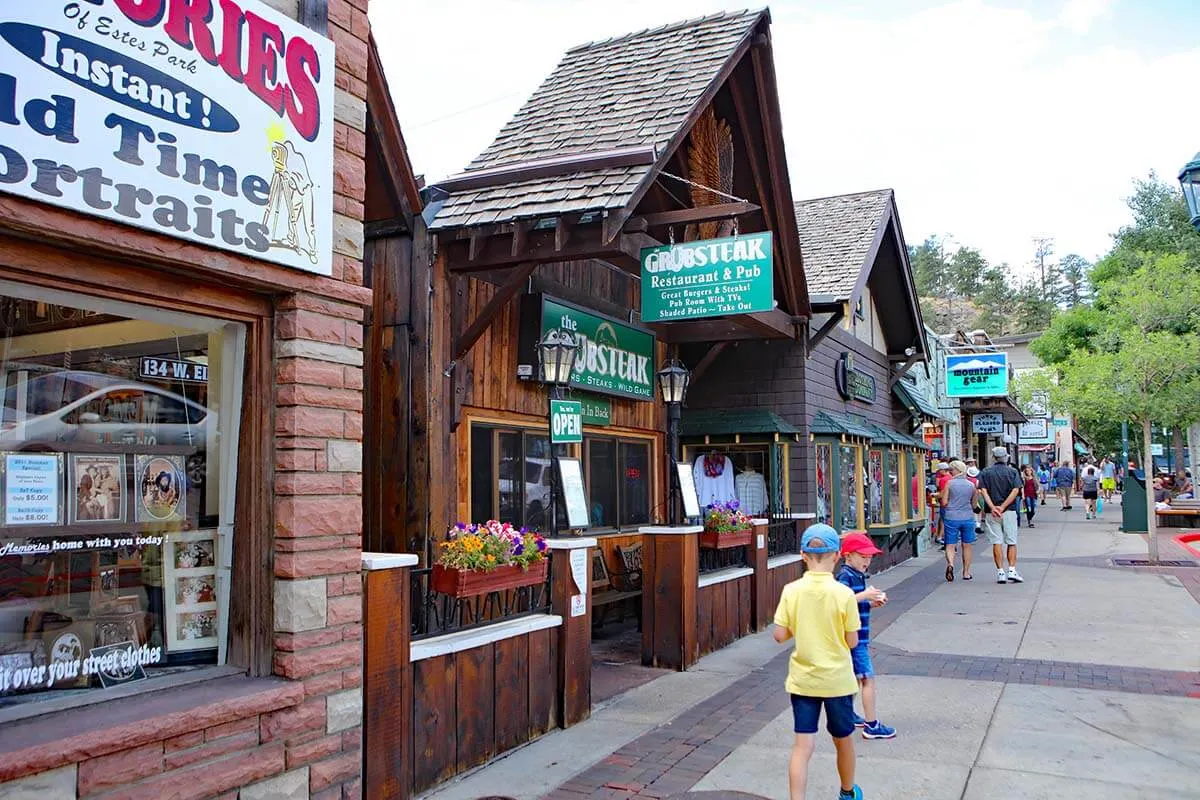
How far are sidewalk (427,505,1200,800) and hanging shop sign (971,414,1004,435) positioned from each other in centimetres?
1963

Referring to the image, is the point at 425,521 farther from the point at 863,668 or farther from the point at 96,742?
the point at 96,742

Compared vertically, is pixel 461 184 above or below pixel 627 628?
above

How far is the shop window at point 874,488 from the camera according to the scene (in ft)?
53.7

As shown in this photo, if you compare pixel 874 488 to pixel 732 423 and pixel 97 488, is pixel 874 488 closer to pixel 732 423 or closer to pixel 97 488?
pixel 732 423

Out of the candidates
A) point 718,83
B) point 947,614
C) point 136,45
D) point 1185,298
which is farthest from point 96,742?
point 1185,298

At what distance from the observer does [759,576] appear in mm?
10500

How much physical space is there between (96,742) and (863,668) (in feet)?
13.6

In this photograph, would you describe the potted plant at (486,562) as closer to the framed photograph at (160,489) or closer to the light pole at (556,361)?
the framed photograph at (160,489)

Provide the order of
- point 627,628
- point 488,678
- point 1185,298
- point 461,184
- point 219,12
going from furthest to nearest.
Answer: point 1185,298, point 627,628, point 461,184, point 488,678, point 219,12

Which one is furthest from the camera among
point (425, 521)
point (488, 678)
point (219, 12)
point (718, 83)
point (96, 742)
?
point (718, 83)

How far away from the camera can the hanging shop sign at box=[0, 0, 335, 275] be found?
3.41 m

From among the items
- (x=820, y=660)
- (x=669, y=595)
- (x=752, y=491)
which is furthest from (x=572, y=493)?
(x=752, y=491)

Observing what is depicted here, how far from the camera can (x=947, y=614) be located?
1125 centimetres

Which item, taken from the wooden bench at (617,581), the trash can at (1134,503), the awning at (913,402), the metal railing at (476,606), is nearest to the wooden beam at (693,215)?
the metal railing at (476,606)
